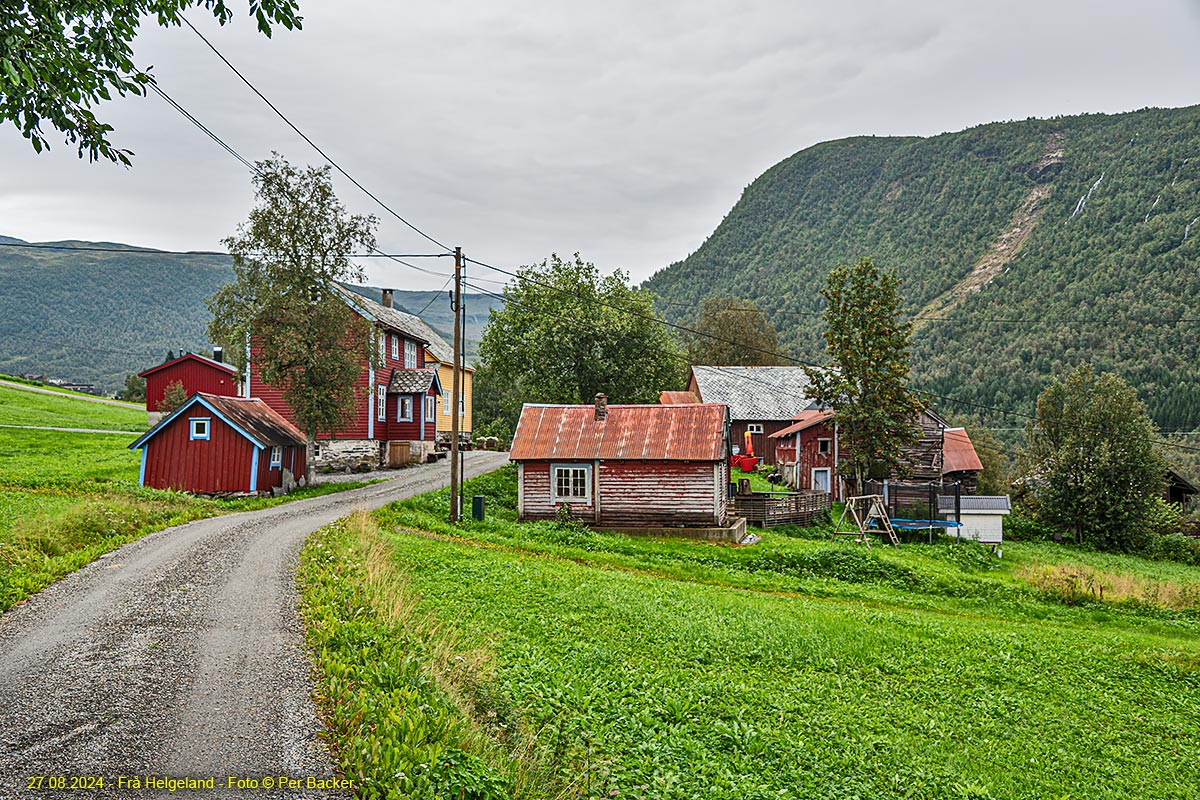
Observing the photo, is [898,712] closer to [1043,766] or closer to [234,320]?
[1043,766]

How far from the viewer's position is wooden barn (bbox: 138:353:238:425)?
151 ft

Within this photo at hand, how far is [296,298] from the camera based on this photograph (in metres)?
30.0

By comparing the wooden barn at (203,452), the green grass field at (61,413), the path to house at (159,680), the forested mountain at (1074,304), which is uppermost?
the forested mountain at (1074,304)

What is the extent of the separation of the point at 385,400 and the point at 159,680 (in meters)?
34.5

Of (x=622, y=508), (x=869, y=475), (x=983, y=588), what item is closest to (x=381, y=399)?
(x=622, y=508)

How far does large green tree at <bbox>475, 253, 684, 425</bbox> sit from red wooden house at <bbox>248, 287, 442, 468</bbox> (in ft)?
19.1

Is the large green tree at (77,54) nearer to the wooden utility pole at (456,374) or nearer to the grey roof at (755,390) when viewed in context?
the wooden utility pole at (456,374)

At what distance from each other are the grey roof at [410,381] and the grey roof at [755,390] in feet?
74.8

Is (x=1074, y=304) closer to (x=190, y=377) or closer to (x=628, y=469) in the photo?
(x=628, y=469)

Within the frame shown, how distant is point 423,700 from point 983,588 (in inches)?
842

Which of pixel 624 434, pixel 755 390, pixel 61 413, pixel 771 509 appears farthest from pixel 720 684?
pixel 61 413

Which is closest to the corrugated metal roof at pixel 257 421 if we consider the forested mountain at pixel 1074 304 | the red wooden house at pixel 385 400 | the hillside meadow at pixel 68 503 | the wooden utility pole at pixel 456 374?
the hillside meadow at pixel 68 503

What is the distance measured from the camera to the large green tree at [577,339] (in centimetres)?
4772

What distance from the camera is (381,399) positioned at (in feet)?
136
